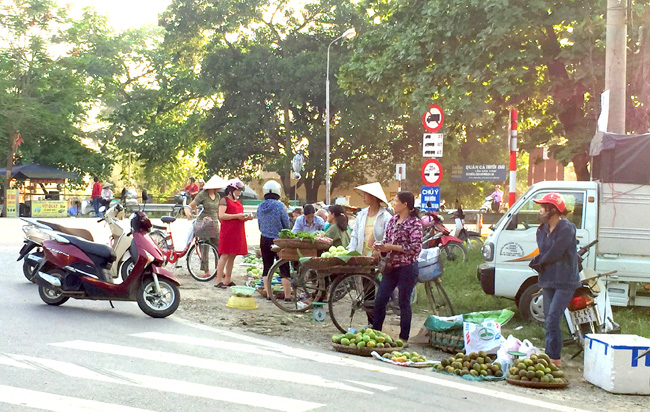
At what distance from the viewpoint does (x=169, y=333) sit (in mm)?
10242

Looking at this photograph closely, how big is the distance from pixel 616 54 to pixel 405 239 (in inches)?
234

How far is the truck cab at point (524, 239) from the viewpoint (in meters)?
12.3

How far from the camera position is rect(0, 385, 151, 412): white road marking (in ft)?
21.6

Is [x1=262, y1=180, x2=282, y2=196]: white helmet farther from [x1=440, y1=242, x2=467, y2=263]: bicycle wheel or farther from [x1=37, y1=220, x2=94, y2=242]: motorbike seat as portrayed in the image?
[x1=440, y1=242, x2=467, y2=263]: bicycle wheel

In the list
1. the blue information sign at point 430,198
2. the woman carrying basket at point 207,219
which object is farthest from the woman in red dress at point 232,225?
the blue information sign at point 430,198

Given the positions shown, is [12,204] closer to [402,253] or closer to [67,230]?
[67,230]

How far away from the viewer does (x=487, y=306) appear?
1387cm

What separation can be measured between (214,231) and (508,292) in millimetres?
5768

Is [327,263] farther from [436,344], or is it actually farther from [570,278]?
[570,278]

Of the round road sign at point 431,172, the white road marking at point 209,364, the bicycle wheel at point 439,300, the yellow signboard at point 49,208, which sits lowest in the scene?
the white road marking at point 209,364

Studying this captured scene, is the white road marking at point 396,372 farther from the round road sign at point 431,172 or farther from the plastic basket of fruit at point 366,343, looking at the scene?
the round road sign at point 431,172

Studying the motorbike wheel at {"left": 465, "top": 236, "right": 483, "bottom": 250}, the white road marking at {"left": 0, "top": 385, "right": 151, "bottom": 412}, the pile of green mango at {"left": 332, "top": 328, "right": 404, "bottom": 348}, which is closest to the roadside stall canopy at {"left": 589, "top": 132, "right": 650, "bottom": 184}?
the pile of green mango at {"left": 332, "top": 328, "right": 404, "bottom": 348}

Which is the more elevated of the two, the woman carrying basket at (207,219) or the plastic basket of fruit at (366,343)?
the woman carrying basket at (207,219)

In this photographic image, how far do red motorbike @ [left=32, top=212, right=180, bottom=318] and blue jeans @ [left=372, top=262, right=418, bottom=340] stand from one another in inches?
105
